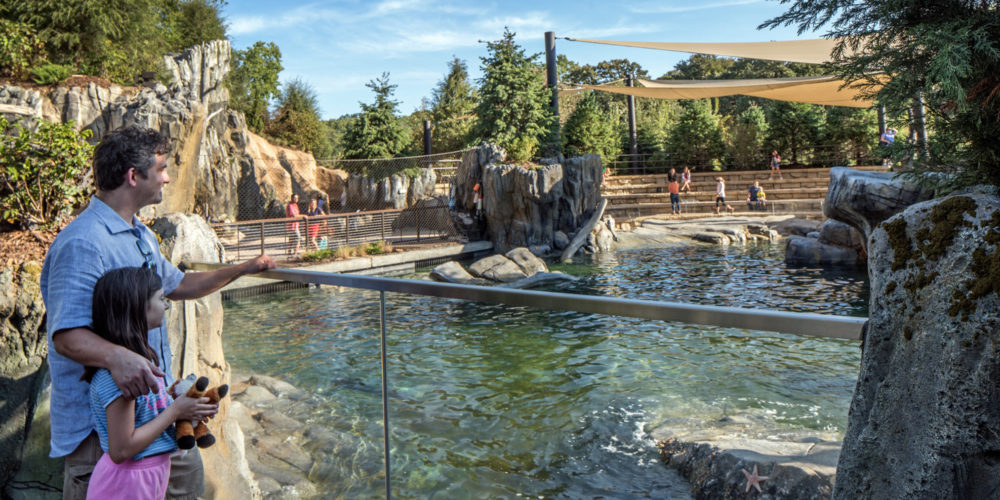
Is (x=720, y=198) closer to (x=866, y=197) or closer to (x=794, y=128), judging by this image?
(x=794, y=128)

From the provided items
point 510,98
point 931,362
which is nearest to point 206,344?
point 931,362

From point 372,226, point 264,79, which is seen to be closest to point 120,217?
point 372,226

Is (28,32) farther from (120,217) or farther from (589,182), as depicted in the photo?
(120,217)

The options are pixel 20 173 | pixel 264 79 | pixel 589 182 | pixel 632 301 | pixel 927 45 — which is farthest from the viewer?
pixel 264 79

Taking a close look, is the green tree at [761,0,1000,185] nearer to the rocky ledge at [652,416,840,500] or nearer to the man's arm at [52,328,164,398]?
the rocky ledge at [652,416,840,500]

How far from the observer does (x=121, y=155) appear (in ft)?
5.27

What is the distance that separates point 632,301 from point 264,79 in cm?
2940

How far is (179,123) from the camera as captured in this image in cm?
1645

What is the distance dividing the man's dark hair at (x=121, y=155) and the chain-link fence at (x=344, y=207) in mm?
13648

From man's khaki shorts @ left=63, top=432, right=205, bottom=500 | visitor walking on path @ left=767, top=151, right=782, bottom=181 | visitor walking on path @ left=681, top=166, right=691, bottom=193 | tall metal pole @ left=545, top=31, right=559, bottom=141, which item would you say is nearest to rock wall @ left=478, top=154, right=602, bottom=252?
tall metal pole @ left=545, top=31, right=559, bottom=141

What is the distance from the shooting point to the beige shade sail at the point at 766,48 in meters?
15.0

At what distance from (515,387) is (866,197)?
7.37m

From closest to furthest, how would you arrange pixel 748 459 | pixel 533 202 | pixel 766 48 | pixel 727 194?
1. pixel 748 459
2. pixel 766 48
3. pixel 533 202
4. pixel 727 194

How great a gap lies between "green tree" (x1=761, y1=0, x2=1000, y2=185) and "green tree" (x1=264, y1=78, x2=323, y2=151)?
93.5 feet
